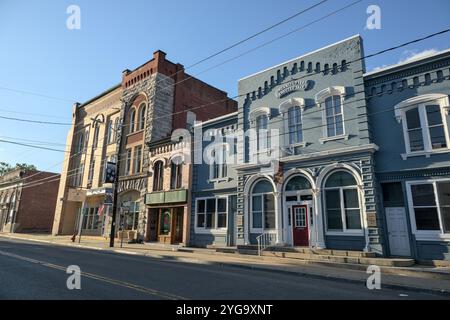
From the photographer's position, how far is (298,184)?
16938 mm

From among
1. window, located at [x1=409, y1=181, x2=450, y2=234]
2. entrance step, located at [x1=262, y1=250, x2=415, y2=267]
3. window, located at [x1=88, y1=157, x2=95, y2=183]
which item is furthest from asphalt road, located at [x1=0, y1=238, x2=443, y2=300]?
window, located at [x1=88, y1=157, x2=95, y2=183]

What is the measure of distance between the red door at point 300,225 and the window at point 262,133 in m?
4.36

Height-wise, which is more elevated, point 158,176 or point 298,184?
point 158,176

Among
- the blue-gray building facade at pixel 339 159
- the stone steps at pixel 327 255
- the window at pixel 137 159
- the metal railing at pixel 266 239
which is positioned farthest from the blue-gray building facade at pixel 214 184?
the window at pixel 137 159

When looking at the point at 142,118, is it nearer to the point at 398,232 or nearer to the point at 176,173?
the point at 176,173

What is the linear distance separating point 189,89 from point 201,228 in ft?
48.9

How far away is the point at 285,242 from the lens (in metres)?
16.5

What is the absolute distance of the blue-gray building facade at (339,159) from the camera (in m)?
13.5

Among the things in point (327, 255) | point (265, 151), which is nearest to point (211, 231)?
point (265, 151)

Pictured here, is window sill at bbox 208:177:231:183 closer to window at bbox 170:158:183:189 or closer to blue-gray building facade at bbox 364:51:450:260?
window at bbox 170:158:183:189

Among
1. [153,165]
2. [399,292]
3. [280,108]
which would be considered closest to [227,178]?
[280,108]

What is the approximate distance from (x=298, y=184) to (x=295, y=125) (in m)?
3.51

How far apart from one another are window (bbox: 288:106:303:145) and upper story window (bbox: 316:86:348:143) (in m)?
1.40
